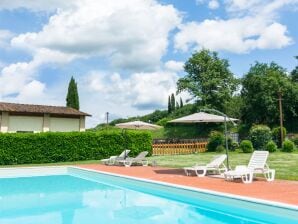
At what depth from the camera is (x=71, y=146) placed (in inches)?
992

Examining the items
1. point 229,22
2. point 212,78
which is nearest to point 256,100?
point 212,78

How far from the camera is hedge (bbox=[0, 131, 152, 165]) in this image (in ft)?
76.7

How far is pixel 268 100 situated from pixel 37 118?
80.6 ft

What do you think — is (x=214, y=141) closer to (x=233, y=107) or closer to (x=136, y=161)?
(x=136, y=161)

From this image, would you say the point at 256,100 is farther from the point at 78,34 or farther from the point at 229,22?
the point at 78,34

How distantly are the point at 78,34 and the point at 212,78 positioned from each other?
31.3 meters

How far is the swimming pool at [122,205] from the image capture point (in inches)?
347

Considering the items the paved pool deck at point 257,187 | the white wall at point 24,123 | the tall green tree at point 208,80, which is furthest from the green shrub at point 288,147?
the white wall at point 24,123

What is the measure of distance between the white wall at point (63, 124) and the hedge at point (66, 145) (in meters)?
14.6

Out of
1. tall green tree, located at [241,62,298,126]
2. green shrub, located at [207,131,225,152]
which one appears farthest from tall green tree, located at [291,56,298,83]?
green shrub, located at [207,131,225,152]

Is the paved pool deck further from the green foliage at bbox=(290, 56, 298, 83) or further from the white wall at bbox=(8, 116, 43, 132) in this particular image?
the green foliage at bbox=(290, 56, 298, 83)

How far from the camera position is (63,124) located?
40312 mm

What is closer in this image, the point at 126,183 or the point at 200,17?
the point at 126,183

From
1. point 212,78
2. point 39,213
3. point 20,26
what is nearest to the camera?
point 39,213
